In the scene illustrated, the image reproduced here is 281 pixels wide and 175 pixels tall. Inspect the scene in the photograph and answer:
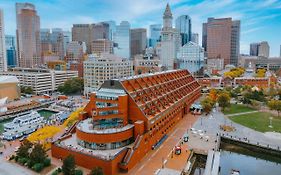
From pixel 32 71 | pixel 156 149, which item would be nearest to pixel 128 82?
pixel 156 149

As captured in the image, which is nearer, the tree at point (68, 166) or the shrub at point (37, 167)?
the tree at point (68, 166)

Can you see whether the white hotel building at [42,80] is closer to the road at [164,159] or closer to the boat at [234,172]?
the road at [164,159]

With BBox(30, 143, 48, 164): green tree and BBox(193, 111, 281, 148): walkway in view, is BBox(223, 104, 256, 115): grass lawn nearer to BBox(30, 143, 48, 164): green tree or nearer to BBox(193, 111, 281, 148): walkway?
BBox(193, 111, 281, 148): walkway

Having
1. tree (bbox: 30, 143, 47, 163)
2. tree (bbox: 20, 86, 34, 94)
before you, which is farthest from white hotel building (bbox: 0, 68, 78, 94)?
tree (bbox: 30, 143, 47, 163)

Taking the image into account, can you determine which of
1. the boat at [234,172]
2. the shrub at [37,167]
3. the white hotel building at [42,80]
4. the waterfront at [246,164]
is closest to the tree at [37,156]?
the shrub at [37,167]

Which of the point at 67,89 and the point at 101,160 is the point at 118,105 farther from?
the point at 67,89

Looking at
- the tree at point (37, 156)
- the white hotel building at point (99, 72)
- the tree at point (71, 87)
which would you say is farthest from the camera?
the tree at point (71, 87)
